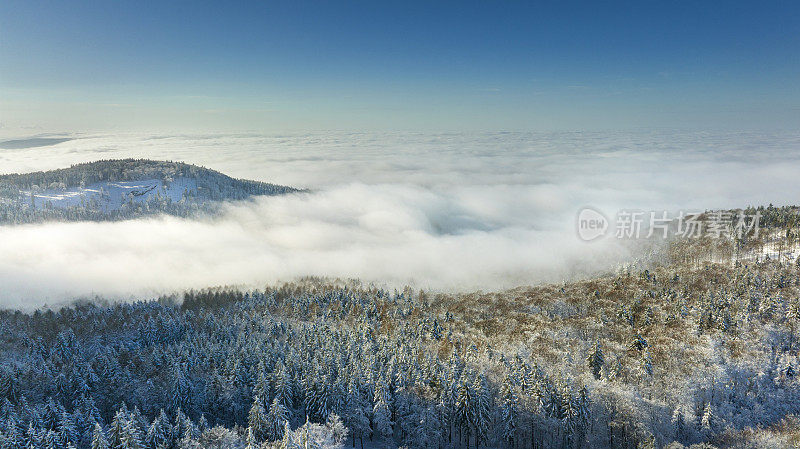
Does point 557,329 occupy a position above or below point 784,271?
below

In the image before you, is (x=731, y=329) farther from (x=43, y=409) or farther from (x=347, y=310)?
(x=43, y=409)

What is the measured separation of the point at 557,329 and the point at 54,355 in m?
165

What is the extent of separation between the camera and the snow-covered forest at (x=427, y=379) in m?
66.1

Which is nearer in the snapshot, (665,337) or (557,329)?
(665,337)

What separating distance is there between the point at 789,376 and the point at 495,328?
80800 mm

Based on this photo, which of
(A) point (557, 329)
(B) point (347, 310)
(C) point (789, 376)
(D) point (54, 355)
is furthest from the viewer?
(B) point (347, 310)

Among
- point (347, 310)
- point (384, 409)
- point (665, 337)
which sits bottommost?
point (347, 310)

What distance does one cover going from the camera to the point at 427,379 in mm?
75750

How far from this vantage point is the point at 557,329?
136m

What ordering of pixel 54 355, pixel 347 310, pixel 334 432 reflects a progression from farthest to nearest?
pixel 347 310 < pixel 54 355 < pixel 334 432

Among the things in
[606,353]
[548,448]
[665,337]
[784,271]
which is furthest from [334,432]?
[784,271]

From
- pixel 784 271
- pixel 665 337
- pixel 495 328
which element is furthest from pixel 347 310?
pixel 784 271

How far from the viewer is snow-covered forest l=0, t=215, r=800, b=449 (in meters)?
66.1

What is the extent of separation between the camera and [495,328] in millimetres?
143125
